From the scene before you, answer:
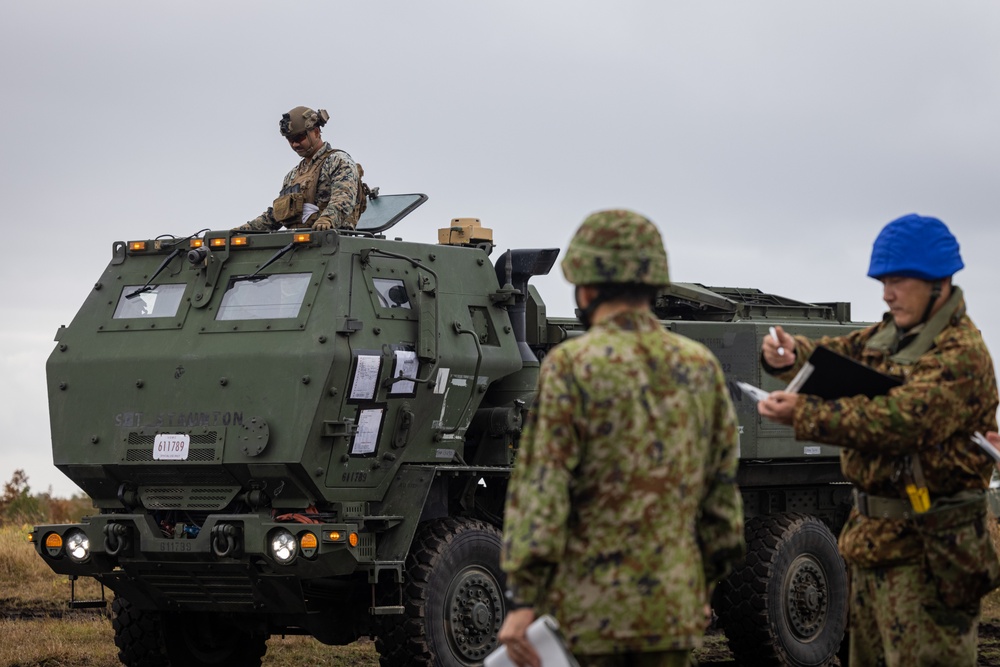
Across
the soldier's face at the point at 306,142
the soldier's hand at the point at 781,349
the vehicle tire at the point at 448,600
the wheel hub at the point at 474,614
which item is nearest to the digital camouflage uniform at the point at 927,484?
the soldier's hand at the point at 781,349

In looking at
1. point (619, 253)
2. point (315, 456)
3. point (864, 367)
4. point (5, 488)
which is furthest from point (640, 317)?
point (5, 488)

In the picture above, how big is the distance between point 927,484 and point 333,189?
6538 millimetres

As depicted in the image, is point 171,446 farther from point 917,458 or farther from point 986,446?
point 986,446

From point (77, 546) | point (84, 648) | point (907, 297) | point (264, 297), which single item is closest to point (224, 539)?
point (77, 546)

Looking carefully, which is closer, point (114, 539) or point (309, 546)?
point (309, 546)

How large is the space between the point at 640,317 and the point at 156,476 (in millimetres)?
6119

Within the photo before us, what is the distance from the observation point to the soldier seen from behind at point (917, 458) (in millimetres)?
5492

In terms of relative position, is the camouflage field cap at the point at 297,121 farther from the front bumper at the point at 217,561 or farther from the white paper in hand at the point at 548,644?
the white paper in hand at the point at 548,644

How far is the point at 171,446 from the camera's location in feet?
33.2

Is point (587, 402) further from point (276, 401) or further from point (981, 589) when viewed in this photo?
point (276, 401)

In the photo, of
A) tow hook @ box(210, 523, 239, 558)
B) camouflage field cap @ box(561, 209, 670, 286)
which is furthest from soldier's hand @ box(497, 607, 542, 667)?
tow hook @ box(210, 523, 239, 558)

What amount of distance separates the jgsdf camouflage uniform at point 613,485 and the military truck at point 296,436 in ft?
16.5

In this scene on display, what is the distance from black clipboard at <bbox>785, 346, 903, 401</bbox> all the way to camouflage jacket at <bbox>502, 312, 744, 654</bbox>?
98cm

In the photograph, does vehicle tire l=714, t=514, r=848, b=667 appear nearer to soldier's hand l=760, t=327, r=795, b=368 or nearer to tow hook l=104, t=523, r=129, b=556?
tow hook l=104, t=523, r=129, b=556
